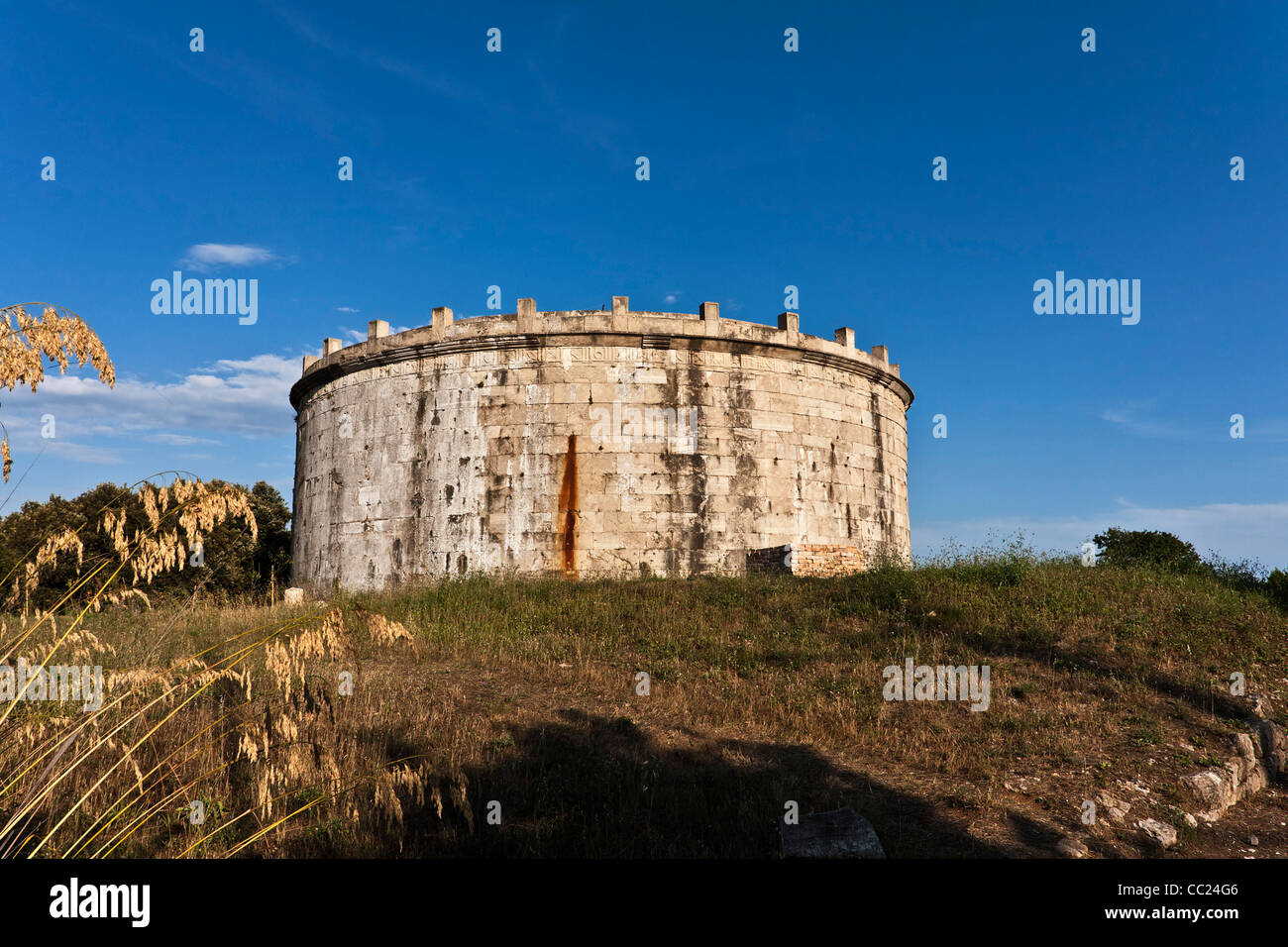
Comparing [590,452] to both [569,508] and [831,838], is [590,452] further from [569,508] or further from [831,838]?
[831,838]

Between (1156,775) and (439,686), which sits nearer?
(1156,775)

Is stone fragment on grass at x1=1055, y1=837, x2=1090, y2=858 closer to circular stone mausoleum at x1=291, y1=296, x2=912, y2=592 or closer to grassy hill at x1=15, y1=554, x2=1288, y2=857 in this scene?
grassy hill at x1=15, y1=554, x2=1288, y2=857

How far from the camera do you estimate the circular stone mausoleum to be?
17156 mm

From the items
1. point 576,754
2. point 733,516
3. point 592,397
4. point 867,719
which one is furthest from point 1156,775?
point 592,397

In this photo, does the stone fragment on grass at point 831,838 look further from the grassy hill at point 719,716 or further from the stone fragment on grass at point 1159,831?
the stone fragment on grass at point 1159,831

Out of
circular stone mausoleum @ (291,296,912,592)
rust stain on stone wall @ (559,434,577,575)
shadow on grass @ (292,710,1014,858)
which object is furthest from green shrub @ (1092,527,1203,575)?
shadow on grass @ (292,710,1014,858)

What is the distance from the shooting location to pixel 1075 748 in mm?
8547

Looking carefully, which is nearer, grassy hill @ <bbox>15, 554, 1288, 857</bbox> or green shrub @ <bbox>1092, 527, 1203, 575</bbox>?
grassy hill @ <bbox>15, 554, 1288, 857</bbox>

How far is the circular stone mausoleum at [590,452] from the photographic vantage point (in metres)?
17.2

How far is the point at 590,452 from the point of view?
680 inches

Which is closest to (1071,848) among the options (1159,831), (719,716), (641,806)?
(1159,831)

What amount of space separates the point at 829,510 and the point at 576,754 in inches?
489

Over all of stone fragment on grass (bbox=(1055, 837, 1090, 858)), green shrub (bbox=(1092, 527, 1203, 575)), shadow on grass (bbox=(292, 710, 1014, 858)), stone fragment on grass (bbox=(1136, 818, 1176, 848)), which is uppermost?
green shrub (bbox=(1092, 527, 1203, 575))
